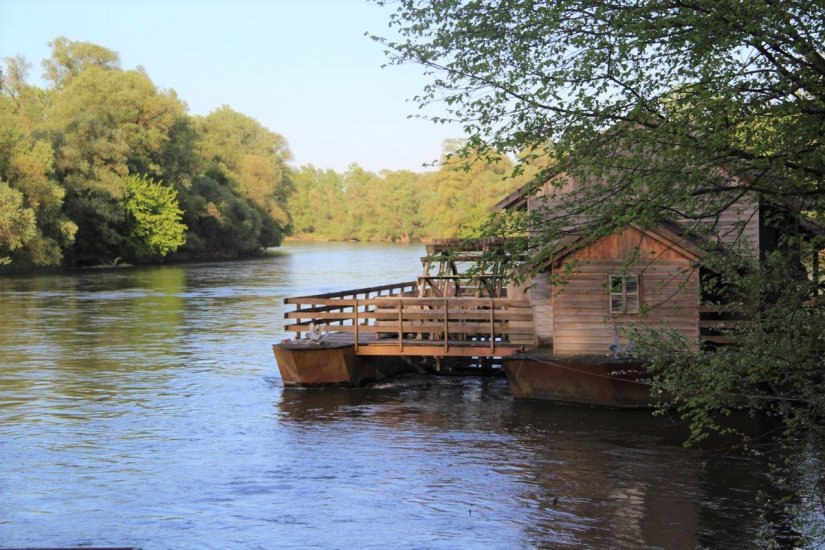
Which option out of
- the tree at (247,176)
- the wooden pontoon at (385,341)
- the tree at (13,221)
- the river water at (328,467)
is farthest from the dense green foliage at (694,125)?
the tree at (247,176)

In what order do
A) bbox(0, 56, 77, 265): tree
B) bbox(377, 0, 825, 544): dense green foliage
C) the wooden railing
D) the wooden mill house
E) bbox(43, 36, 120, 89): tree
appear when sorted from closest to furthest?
bbox(377, 0, 825, 544): dense green foliage → the wooden mill house → the wooden railing → bbox(0, 56, 77, 265): tree → bbox(43, 36, 120, 89): tree

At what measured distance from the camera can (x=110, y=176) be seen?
80438mm

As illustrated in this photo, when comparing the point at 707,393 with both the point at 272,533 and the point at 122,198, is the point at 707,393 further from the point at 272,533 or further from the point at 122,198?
the point at 122,198

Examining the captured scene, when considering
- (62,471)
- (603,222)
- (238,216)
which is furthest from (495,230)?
(238,216)

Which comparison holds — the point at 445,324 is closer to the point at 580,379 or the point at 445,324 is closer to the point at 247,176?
the point at 580,379

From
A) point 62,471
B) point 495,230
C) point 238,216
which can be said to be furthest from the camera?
point 238,216

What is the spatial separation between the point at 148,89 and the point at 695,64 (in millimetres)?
85221

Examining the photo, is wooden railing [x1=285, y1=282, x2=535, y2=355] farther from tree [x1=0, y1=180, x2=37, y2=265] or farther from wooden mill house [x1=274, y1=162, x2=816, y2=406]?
tree [x1=0, y1=180, x2=37, y2=265]

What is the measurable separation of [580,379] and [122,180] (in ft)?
217

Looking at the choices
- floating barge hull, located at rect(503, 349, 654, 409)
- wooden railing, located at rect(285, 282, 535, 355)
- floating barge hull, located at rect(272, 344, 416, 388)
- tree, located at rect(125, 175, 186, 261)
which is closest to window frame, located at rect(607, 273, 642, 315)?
floating barge hull, located at rect(503, 349, 654, 409)

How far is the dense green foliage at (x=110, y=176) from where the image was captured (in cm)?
6931

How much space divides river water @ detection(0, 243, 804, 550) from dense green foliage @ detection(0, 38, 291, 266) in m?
41.7

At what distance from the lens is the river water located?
13.8m

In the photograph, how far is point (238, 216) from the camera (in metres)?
107
